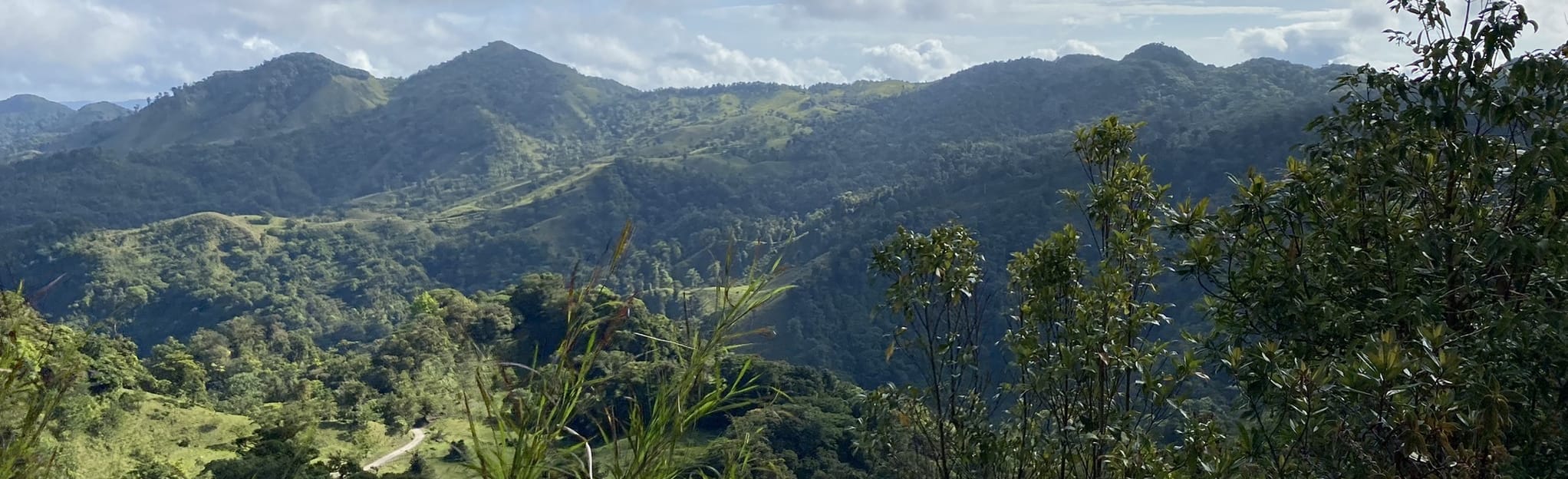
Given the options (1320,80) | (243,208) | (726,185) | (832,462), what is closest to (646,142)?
(726,185)

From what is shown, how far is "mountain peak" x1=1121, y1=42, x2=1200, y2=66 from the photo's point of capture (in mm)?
164000

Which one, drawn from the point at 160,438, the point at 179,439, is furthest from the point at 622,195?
the point at 160,438

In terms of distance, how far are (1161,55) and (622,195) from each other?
349 ft

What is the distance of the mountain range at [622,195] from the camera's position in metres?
85.3

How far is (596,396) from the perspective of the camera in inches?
80.0

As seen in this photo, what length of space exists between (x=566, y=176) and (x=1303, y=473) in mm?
148409

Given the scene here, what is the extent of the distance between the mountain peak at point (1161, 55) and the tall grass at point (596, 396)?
17684cm

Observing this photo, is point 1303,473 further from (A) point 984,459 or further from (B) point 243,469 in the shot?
(B) point 243,469

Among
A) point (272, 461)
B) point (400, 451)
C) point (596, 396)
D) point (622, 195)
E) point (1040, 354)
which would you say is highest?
point (596, 396)

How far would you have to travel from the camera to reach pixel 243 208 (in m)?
161

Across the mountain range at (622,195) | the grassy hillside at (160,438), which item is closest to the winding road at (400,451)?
the grassy hillside at (160,438)

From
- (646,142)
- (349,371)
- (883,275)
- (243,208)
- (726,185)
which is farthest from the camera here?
(646,142)

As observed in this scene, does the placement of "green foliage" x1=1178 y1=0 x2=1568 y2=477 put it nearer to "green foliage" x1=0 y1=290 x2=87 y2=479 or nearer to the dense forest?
the dense forest

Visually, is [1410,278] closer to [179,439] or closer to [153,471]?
[153,471]
